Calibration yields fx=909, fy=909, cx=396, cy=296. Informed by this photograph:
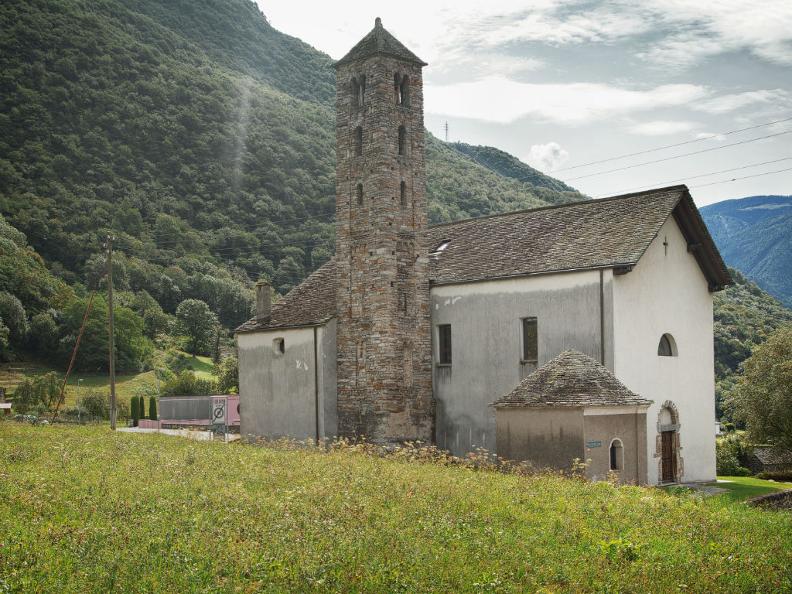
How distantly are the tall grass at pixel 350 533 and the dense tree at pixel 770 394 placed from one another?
23.5 metres

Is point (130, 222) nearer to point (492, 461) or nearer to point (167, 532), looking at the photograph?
point (492, 461)

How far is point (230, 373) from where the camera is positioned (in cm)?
6425

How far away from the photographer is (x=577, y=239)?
103 ft

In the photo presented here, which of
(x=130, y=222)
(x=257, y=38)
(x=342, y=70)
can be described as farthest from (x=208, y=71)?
(x=342, y=70)

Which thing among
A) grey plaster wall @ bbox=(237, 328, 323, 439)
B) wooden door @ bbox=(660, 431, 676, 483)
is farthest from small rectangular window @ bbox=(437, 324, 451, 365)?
wooden door @ bbox=(660, 431, 676, 483)

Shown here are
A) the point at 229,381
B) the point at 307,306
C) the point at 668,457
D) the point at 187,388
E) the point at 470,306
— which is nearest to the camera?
the point at 668,457

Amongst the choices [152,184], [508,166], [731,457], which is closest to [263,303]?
[731,457]

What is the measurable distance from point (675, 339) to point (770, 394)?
1363 cm

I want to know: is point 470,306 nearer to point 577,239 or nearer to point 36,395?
point 577,239

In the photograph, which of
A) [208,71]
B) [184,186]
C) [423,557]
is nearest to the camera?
[423,557]

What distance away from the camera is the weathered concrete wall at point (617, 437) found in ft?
83.6

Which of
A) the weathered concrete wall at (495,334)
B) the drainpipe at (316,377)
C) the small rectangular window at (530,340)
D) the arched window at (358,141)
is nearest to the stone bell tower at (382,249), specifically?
the arched window at (358,141)

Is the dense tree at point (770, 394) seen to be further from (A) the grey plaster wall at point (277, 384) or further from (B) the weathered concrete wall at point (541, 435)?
(A) the grey plaster wall at point (277, 384)

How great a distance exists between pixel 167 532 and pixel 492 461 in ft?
59.7
